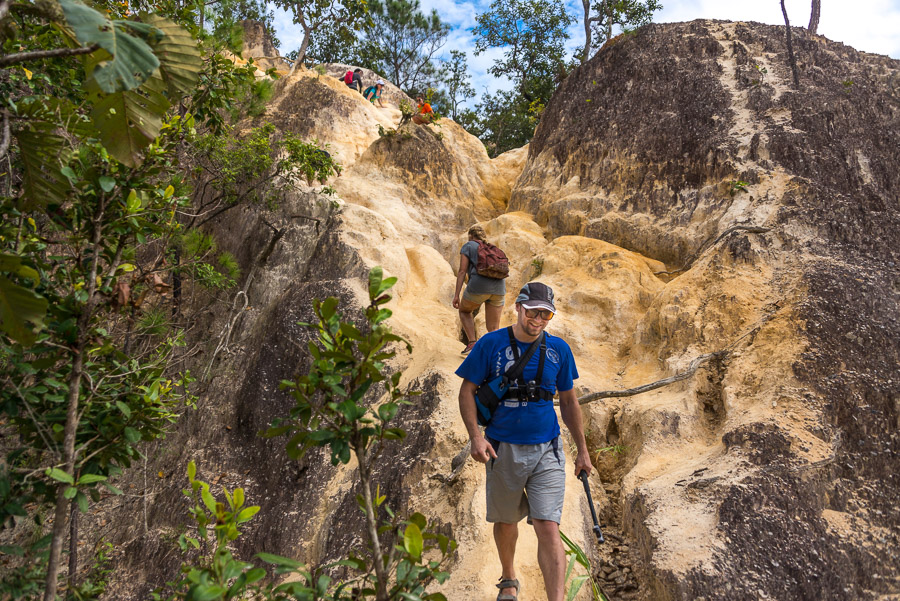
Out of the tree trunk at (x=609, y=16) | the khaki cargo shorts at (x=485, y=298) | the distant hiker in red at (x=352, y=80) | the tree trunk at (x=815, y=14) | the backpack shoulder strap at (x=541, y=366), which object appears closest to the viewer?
the backpack shoulder strap at (x=541, y=366)

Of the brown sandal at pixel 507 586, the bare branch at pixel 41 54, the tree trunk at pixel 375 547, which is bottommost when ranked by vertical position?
the brown sandal at pixel 507 586

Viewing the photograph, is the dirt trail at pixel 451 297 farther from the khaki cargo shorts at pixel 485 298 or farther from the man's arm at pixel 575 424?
the man's arm at pixel 575 424

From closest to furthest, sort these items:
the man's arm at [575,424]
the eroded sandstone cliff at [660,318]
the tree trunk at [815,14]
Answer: the man's arm at [575,424] < the eroded sandstone cliff at [660,318] < the tree trunk at [815,14]

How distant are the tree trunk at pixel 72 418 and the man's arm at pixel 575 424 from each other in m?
2.69

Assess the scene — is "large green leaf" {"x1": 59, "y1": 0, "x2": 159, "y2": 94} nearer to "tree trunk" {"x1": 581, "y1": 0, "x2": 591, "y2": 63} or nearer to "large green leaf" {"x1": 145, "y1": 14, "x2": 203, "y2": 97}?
"large green leaf" {"x1": 145, "y1": 14, "x2": 203, "y2": 97}

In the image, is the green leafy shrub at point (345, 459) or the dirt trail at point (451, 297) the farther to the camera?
the dirt trail at point (451, 297)

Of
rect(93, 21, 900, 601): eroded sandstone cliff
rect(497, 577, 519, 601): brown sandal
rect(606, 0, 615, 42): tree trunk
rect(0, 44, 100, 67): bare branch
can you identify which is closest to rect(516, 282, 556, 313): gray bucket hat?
rect(93, 21, 900, 601): eroded sandstone cliff

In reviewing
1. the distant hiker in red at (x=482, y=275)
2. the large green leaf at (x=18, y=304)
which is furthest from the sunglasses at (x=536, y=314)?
the distant hiker in red at (x=482, y=275)

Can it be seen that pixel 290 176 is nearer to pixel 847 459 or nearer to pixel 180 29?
pixel 180 29

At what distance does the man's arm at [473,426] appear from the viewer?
11.0 feet

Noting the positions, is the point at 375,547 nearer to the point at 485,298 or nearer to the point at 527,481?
the point at 527,481

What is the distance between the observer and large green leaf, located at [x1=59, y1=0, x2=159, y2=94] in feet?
6.26

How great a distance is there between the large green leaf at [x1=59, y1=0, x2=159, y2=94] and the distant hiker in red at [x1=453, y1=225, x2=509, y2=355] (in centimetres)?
435

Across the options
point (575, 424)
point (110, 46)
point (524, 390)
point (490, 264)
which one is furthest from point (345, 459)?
point (490, 264)
